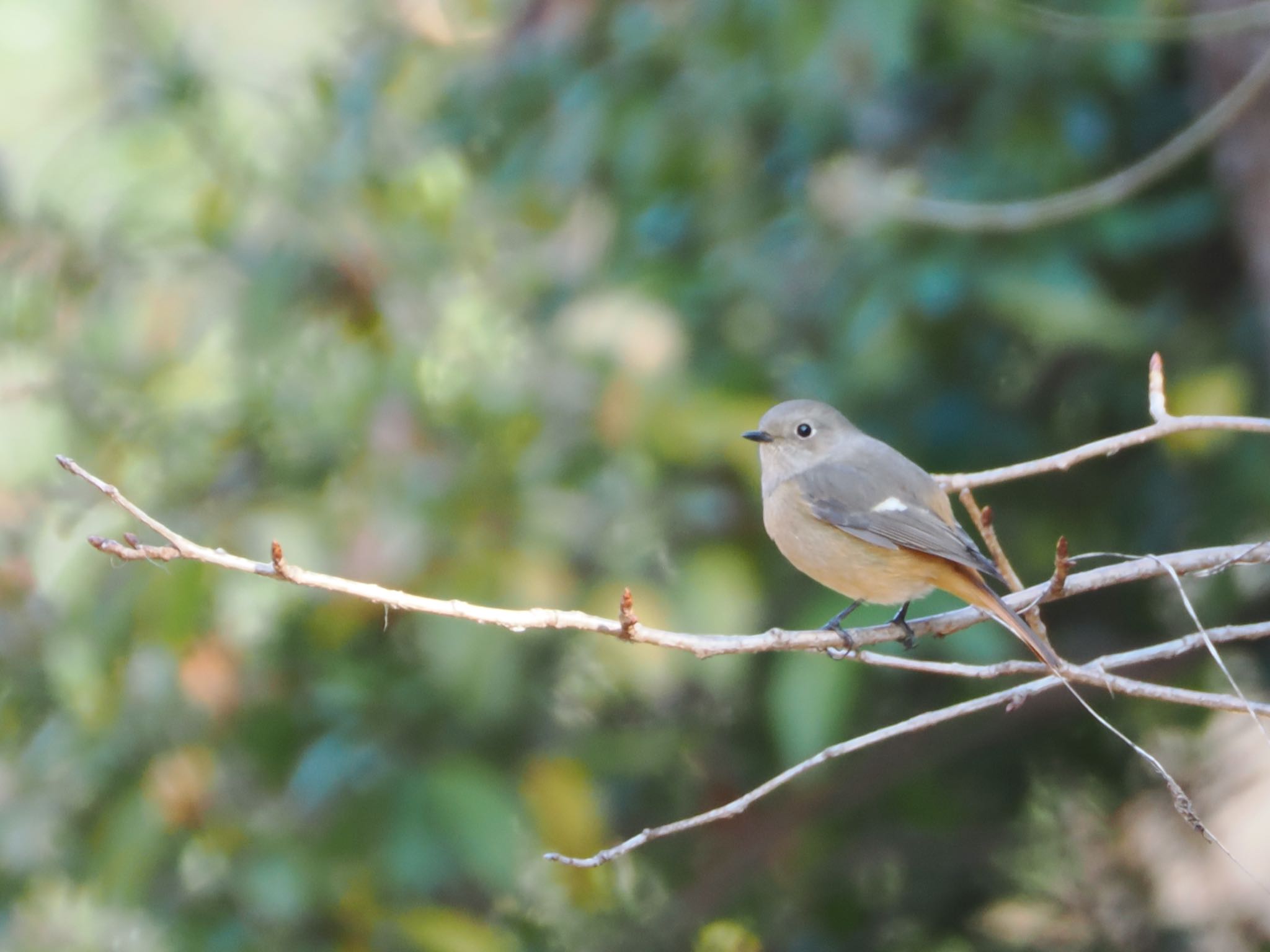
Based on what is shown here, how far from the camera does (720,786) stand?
14.1 ft

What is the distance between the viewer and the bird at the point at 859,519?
3.21 meters

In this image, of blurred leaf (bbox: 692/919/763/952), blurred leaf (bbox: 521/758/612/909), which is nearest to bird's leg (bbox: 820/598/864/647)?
blurred leaf (bbox: 521/758/612/909)

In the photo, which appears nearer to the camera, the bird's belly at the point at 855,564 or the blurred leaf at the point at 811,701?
the blurred leaf at the point at 811,701

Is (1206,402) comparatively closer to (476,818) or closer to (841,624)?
(841,624)

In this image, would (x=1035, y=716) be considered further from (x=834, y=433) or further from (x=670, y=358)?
(x=670, y=358)

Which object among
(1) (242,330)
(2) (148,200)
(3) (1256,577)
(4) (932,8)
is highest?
(4) (932,8)

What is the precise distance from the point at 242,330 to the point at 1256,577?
2.95m

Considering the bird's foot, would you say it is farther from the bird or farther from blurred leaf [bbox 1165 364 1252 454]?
blurred leaf [bbox 1165 364 1252 454]

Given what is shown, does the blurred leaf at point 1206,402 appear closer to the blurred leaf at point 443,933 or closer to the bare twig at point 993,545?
the bare twig at point 993,545

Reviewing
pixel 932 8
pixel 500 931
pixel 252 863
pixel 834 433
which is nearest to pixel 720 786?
pixel 500 931

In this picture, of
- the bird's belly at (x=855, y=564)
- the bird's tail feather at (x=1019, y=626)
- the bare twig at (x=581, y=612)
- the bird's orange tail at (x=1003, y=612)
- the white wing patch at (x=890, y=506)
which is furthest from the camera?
the white wing patch at (x=890, y=506)

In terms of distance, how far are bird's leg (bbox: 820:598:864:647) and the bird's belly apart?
4cm

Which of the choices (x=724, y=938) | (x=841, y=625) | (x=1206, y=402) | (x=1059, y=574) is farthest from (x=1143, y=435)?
(x=724, y=938)

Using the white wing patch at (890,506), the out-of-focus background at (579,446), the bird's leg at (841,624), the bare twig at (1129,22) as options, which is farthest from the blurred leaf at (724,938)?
the bare twig at (1129,22)
